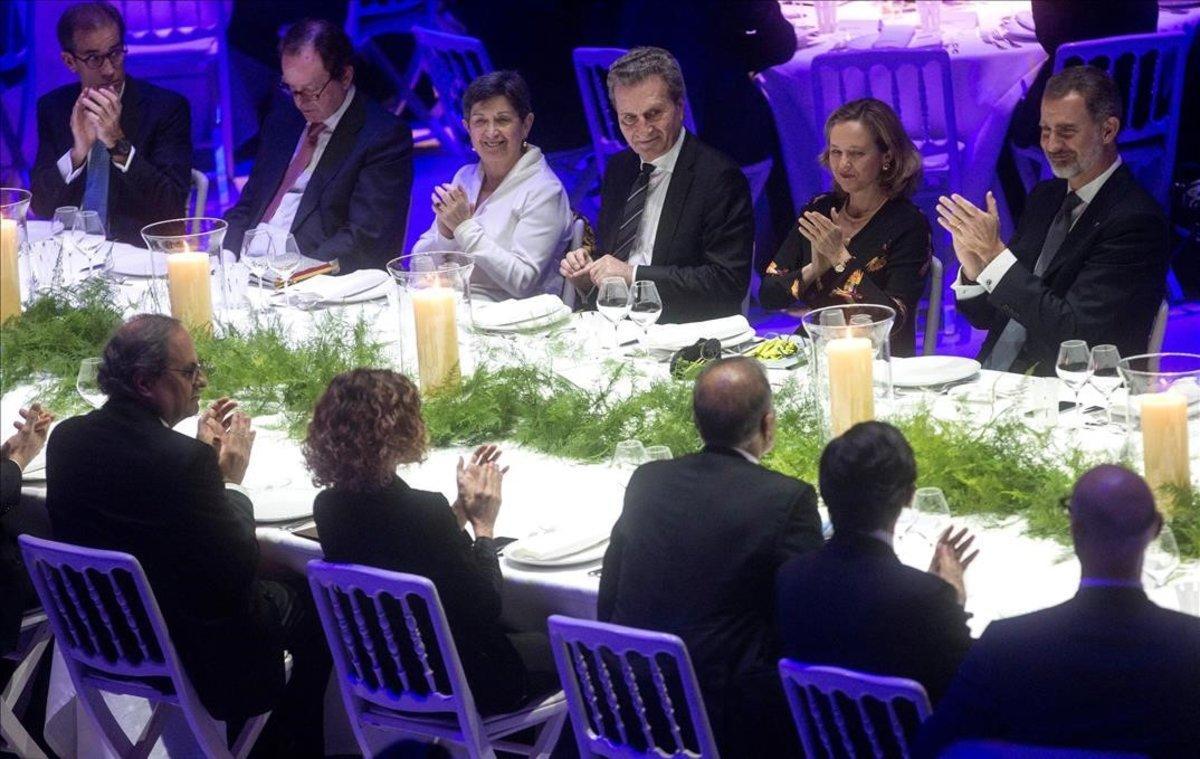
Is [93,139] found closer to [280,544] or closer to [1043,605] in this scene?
[280,544]

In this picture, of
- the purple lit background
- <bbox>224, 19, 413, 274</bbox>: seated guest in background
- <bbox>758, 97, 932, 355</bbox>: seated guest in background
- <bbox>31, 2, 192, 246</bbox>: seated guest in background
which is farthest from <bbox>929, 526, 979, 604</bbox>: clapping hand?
the purple lit background

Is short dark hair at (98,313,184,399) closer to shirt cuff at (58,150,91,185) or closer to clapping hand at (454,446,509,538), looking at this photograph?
clapping hand at (454,446,509,538)

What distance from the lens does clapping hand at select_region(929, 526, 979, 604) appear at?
9.34ft

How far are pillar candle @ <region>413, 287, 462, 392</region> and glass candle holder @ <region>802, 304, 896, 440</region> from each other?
932 millimetres

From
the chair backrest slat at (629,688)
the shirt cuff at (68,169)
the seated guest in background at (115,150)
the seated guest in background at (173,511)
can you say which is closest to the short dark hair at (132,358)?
the seated guest in background at (173,511)

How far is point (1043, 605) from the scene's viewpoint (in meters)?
2.91

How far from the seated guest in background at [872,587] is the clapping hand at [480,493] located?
2.52 ft

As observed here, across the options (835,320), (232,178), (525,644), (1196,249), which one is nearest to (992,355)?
(835,320)

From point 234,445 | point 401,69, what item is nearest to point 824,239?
point 234,445

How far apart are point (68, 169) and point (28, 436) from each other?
2508 millimetres

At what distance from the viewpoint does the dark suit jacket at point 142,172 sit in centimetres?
632

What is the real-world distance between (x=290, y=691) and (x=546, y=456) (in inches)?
31.4

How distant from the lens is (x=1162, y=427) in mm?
3191

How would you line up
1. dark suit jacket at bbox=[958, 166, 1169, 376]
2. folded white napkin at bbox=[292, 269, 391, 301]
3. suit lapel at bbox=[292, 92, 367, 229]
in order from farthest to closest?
suit lapel at bbox=[292, 92, 367, 229], folded white napkin at bbox=[292, 269, 391, 301], dark suit jacket at bbox=[958, 166, 1169, 376]
